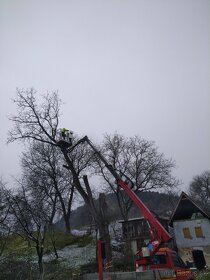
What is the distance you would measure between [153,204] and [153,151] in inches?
1380

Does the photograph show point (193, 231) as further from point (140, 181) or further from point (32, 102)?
point (32, 102)

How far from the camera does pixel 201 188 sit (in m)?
65.2

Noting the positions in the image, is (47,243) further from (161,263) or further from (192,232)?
(161,263)

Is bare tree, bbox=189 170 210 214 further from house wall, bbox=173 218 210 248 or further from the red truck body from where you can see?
the red truck body

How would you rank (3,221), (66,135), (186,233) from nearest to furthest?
(66,135), (3,221), (186,233)

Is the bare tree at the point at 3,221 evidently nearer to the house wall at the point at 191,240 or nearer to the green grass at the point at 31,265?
the green grass at the point at 31,265

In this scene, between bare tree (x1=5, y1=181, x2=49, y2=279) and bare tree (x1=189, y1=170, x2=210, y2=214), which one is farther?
bare tree (x1=189, y1=170, x2=210, y2=214)

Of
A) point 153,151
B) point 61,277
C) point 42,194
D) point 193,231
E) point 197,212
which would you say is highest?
point 153,151

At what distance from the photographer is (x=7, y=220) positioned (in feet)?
76.6

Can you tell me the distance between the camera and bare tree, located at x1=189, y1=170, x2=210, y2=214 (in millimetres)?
62478

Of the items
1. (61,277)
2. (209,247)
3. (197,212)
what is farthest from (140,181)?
(61,277)

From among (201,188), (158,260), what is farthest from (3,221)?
(201,188)

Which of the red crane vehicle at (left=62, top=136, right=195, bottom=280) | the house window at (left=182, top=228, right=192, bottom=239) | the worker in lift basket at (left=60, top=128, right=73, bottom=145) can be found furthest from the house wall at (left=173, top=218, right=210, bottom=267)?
the worker in lift basket at (left=60, top=128, right=73, bottom=145)

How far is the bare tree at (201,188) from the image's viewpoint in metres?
62.5
